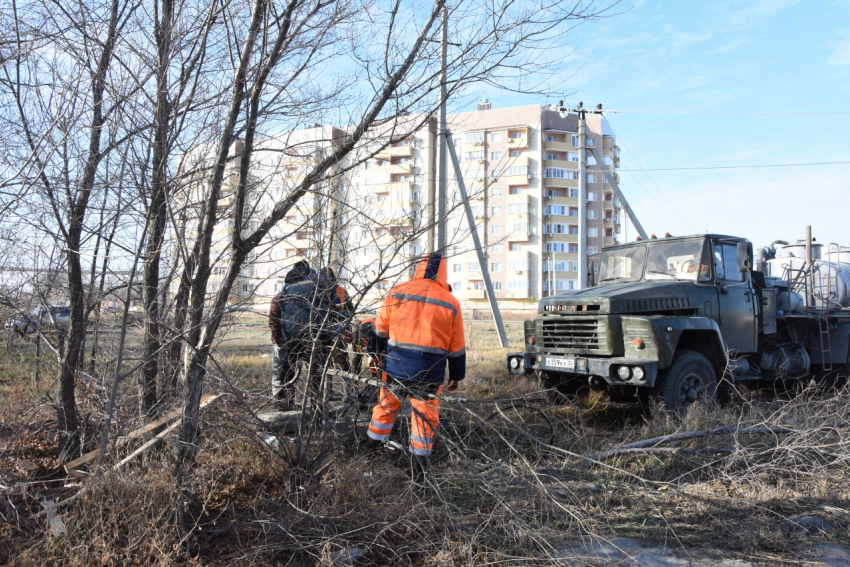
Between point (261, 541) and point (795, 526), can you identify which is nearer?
point (261, 541)

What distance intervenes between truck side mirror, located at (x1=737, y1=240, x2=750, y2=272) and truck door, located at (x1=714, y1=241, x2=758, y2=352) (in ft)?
0.44

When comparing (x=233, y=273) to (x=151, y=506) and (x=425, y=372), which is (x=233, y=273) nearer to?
(x=151, y=506)

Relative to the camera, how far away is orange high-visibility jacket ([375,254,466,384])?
14.6ft

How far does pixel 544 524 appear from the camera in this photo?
11.5 ft

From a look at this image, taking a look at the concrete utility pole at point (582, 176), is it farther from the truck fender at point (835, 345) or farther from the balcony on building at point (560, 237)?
the balcony on building at point (560, 237)

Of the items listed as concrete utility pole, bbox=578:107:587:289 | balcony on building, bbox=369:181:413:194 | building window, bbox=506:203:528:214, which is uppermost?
building window, bbox=506:203:528:214

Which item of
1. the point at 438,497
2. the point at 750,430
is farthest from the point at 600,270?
the point at 438,497

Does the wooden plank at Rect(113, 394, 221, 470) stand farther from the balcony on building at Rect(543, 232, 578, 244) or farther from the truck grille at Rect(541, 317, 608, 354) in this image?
the balcony on building at Rect(543, 232, 578, 244)

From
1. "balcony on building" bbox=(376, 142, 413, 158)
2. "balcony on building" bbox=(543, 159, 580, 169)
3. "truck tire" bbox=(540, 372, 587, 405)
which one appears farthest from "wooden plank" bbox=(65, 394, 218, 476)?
"balcony on building" bbox=(543, 159, 580, 169)

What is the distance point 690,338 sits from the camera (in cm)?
683

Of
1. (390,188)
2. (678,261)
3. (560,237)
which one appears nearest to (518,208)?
(560,237)

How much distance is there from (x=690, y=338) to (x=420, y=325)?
12.9 feet

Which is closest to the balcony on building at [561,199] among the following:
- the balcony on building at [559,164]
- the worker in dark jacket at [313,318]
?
the balcony on building at [559,164]

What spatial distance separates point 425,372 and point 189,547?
6.60ft
